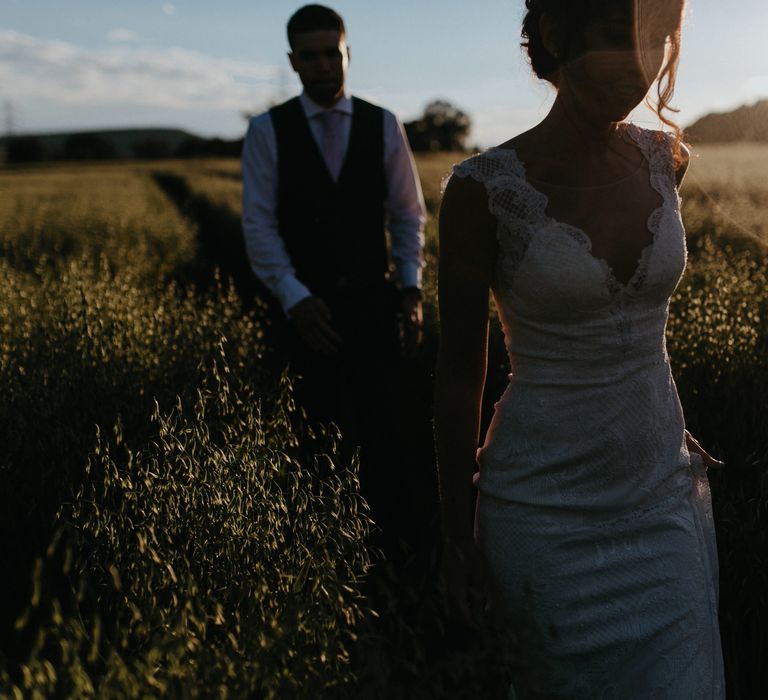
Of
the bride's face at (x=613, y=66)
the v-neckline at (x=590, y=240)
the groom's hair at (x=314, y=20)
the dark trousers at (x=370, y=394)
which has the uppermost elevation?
the groom's hair at (x=314, y=20)

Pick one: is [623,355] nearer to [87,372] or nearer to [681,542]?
[681,542]

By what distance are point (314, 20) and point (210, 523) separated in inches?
97.8

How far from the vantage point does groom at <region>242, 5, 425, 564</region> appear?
375 cm

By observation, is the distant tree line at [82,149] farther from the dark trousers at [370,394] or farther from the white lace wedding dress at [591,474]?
the white lace wedding dress at [591,474]

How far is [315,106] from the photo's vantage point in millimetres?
3850

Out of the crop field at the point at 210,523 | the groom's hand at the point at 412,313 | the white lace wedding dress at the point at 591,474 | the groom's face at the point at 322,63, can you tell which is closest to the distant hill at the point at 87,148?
the groom's face at the point at 322,63

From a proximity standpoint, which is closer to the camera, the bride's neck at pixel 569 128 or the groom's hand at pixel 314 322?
Answer: the bride's neck at pixel 569 128

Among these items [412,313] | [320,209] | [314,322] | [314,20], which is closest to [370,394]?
[412,313]

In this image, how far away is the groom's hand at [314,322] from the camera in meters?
3.57

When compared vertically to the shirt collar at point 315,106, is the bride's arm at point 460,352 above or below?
below

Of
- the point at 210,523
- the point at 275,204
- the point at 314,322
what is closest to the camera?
the point at 210,523

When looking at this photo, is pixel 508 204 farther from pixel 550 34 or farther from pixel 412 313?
pixel 412 313

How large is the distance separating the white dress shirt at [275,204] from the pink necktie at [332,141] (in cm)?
2

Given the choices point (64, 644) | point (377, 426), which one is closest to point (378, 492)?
point (377, 426)
